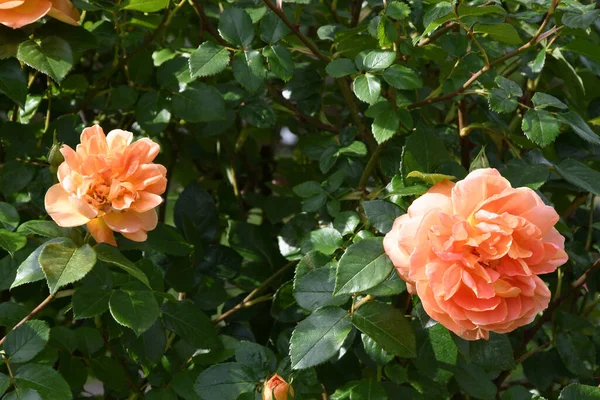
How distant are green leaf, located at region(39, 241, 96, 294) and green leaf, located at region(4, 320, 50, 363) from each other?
0.48 ft

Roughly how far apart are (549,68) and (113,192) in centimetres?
75

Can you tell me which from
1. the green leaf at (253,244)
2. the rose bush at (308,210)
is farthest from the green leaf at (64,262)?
the green leaf at (253,244)

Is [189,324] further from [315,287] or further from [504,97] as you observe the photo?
[504,97]

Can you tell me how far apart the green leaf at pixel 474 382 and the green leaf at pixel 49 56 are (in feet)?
1.97

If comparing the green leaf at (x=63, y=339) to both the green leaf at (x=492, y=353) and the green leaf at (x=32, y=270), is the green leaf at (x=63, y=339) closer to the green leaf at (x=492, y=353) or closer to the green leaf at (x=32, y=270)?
the green leaf at (x=32, y=270)

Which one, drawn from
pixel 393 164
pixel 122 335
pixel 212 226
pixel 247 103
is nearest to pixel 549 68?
pixel 393 164

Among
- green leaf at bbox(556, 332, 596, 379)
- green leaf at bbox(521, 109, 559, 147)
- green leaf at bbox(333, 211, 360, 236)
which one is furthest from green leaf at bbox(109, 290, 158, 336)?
green leaf at bbox(556, 332, 596, 379)

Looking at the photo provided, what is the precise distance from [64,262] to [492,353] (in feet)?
1.49

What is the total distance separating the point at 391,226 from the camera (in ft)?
2.74

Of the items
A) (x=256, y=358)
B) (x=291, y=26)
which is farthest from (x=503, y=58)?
(x=256, y=358)

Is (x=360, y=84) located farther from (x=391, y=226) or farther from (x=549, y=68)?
(x=549, y=68)

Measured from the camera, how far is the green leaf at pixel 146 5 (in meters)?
1.03

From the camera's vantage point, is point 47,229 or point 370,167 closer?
point 47,229

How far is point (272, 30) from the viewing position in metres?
1.01
